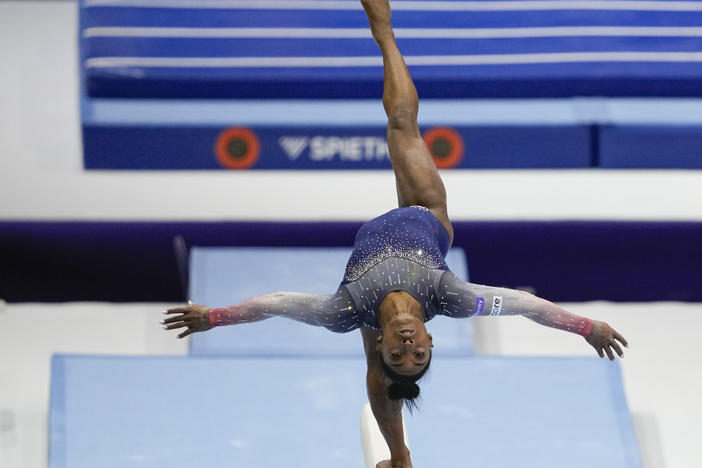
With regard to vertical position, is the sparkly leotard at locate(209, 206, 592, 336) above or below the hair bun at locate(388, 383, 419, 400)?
above

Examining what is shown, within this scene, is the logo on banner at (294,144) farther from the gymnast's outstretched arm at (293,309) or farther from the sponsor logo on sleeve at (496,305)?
the sponsor logo on sleeve at (496,305)

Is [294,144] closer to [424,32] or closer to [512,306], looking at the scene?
[424,32]

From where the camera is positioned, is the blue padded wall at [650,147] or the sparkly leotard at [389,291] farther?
the blue padded wall at [650,147]

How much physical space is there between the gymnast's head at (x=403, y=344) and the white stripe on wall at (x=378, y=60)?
81.4 inches

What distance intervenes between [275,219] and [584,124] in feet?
4.36

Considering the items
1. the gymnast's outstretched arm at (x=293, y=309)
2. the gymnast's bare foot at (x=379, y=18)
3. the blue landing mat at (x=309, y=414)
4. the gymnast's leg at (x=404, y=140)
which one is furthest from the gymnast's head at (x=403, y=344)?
the gymnast's bare foot at (x=379, y=18)

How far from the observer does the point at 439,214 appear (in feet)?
11.1

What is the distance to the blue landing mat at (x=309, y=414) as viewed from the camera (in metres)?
3.57

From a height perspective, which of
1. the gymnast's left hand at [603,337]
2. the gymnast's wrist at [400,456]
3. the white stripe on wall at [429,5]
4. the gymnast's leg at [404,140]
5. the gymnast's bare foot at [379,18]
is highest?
the white stripe on wall at [429,5]

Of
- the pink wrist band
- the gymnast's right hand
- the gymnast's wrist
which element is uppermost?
the pink wrist band

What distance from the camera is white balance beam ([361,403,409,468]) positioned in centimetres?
339

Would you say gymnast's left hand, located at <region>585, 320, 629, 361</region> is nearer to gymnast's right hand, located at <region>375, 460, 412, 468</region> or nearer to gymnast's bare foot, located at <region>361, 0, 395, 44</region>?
gymnast's right hand, located at <region>375, 460, 412, 468</region>

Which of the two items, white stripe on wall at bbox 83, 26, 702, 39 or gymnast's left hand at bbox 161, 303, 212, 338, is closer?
gymnast's left hand at bbox 161, 303, 212, 338

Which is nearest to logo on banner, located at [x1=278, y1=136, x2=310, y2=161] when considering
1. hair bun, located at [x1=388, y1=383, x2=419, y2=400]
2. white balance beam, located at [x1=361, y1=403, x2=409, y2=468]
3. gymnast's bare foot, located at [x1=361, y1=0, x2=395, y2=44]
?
gymnast's bare foot, located at [x1=361, y1=0, x2=395, y2=44]
